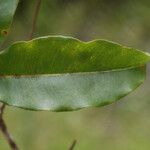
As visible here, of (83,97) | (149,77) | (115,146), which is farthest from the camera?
(149,77)

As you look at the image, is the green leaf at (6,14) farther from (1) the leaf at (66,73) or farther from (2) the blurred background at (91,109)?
(2) the blurred background at (91,109)

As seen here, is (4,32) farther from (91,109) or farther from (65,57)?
(91,109)

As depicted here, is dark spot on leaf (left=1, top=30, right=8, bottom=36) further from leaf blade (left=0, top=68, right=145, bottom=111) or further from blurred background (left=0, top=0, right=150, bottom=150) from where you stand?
blurred background (left=0, top=0, right=150, bottom=150)

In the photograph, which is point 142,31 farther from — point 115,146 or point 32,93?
point 32,93

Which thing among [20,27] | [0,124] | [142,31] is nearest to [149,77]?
[142,31]

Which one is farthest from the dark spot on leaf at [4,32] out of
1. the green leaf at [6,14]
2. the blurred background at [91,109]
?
the blurred background at [91,109]
